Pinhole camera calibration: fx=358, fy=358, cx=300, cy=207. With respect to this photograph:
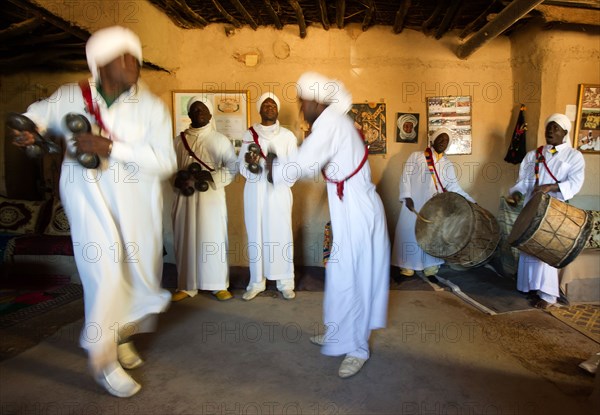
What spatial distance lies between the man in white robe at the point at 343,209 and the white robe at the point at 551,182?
2.24 meters

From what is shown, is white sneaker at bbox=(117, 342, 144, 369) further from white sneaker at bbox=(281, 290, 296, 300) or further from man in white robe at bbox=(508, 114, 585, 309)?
man in white robe at bbox=(508, 114, 585, 309)

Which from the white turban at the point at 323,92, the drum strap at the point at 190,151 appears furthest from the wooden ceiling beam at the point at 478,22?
the drum strap at the point at 190,151

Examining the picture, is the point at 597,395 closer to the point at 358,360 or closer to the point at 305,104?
the point at 358,360

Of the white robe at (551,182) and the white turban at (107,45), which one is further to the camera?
the white robe at (551,182)

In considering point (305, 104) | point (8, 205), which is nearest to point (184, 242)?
point (305, 104)

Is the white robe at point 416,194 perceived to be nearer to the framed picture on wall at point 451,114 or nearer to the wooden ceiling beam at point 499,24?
the framed picture on wall at point 451,114

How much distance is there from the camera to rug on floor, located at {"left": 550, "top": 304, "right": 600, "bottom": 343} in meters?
3.05

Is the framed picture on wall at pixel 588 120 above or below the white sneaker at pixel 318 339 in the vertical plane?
above

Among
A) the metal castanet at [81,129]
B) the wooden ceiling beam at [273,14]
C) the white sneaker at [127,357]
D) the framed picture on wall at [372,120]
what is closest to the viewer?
the metal castanet at [81,129]

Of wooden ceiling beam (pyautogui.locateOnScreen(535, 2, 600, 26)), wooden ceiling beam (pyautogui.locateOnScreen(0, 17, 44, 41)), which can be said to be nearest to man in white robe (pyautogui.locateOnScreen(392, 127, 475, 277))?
wooden ceiling beam (pyautogui.locateOnScreen(535, 2, 600, 26))

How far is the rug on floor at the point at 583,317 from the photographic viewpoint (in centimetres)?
305

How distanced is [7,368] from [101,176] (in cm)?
156

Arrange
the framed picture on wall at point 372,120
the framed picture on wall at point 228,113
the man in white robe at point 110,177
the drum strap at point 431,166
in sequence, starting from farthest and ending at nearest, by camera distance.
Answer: the framed picture on wall at point 372,120, the framed picture on wall at point 228,113, the drum strap at point 431,166, the man in white robe at point 110,177

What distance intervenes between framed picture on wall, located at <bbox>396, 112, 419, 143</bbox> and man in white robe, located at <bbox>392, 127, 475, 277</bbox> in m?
0.49
